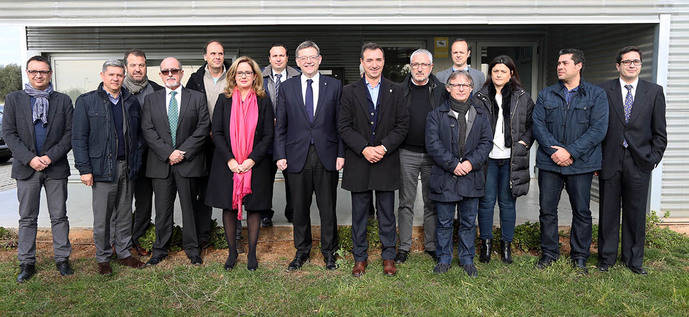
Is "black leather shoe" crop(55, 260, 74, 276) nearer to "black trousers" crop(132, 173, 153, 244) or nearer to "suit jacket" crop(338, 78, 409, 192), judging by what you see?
"black trousers" crop(132, 173, 153, 244)

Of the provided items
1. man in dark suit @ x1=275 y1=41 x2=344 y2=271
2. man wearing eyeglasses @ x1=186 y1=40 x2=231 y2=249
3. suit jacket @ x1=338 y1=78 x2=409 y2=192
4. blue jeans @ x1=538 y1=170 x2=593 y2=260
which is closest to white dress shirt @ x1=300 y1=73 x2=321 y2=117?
man in dark suit @ x1=275 y1=41 x2=344 y2=271

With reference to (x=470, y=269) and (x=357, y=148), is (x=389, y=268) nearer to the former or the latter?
(x=470, y=269)

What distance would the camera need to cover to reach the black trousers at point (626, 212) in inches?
170

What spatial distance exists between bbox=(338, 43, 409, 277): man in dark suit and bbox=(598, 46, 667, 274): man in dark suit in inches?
70.8

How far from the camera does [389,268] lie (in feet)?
14.4

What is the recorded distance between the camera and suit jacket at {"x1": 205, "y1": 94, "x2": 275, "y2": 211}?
4.42 metres

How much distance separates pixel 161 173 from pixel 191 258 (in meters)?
0.85

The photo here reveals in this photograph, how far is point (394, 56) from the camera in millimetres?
8367

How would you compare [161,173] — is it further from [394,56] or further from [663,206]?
[663,206]

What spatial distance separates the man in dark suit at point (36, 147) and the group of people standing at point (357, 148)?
0.5 inches

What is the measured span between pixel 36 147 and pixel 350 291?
2903 millimetres

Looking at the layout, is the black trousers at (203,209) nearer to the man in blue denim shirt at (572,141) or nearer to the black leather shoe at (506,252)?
the black leather shoe at (506,252)

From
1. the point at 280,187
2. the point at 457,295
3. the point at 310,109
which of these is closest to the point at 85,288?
the point at 310,109

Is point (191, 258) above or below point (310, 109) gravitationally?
below
